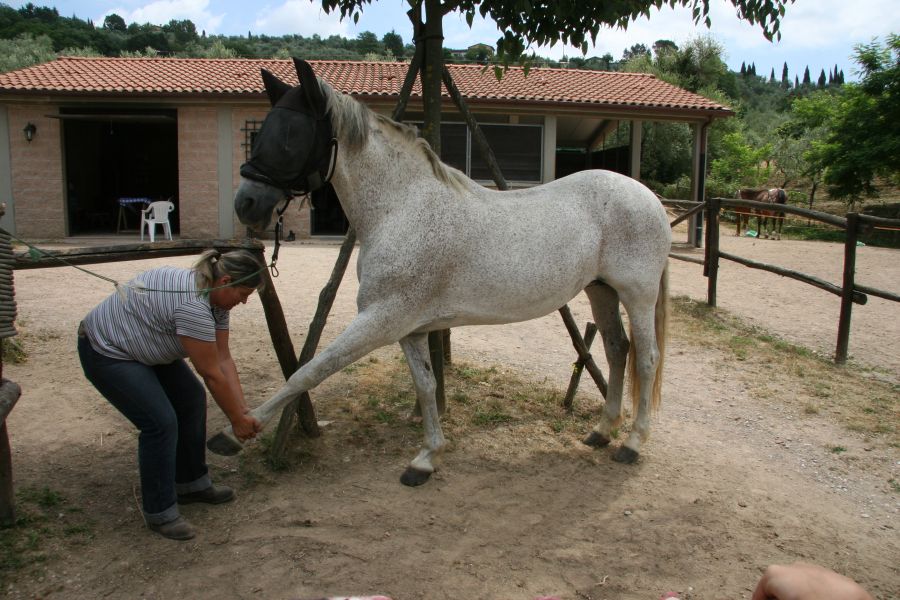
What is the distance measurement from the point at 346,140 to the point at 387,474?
178 cm

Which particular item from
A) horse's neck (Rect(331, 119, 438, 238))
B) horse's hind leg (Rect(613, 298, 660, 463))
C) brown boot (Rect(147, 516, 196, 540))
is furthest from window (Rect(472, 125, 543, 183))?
brown boot (Rect(147, 516, 196, 540))

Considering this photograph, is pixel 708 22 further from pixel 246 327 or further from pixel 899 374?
pixel 246 327

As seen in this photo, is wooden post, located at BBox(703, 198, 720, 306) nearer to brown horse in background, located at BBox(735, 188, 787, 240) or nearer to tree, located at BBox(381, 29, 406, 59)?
brown horse in background, located at BBox(735, 188, 787, 240)

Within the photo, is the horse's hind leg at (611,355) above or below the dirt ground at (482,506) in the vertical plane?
above

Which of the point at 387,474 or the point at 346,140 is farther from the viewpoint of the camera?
the point at 387,474

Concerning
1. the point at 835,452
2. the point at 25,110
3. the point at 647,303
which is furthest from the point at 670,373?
the point at 25,110

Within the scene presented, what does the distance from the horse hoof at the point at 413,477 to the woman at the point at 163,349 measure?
934 millimetres

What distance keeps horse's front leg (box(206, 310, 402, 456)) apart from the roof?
11.2 metres

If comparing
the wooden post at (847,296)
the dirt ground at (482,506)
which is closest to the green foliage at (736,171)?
the wooden post at (847,296)

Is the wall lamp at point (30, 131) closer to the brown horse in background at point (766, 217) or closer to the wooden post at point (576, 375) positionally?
the wooden post at point (576, 375)

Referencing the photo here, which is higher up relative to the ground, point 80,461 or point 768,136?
point 768,136

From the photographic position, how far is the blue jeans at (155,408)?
265cm

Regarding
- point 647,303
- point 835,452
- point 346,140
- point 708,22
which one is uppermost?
point 708,22

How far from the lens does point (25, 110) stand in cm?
1470
